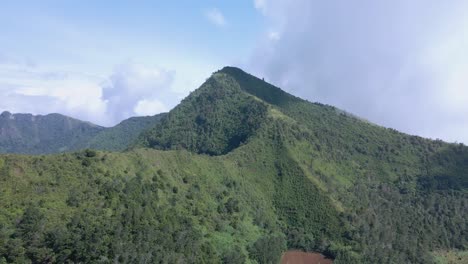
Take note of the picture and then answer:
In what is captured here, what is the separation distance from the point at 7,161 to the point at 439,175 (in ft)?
502

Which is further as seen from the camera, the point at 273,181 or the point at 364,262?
the point at 273,181

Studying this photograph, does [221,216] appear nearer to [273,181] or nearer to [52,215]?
[273,181]

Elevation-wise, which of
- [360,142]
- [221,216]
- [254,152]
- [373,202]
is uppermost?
[360,142]

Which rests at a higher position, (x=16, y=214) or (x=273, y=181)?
(x=273, y=181)

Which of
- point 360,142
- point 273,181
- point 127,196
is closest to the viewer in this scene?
point 127,196

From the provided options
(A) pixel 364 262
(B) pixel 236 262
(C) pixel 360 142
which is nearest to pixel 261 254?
(B) pixel 236 262

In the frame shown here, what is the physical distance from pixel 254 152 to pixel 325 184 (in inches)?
983

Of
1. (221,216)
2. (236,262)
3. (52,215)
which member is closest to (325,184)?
(221,216)

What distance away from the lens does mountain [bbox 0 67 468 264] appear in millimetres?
81750

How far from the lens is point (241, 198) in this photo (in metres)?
133

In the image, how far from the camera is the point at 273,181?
483 feet

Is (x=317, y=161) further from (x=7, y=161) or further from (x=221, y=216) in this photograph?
(x=7, y=161)

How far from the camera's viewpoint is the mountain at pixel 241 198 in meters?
81.8

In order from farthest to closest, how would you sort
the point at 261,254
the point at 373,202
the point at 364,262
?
the point at 373,202 → the point at 364,262 → the point at 261,254
